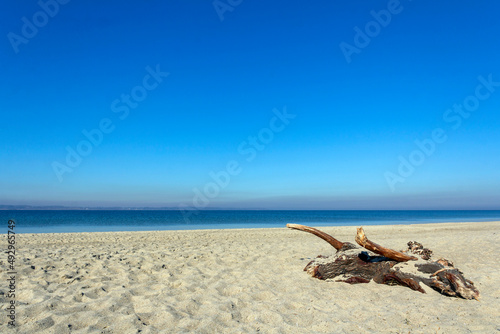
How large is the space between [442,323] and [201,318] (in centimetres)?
319

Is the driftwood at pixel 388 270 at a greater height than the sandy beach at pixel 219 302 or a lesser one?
greater

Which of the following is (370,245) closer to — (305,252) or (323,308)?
(323,308)

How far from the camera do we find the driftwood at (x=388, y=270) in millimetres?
5168

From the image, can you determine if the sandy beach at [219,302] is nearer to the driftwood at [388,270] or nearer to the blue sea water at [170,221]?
the driftwood at [388,270]

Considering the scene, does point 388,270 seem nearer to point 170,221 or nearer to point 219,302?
point 219,302

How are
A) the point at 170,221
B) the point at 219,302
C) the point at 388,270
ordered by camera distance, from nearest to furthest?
1. the point at 219,302
2. the point at 388,270
3. the point at 170,221

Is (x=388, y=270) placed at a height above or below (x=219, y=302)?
above

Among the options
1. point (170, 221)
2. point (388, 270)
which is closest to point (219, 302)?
point (388, 270)

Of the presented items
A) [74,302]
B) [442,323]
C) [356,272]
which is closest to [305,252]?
[356,272]

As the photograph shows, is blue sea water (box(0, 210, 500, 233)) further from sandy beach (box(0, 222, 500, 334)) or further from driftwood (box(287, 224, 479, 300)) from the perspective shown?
driftwood (box(287, 224, 479, 300))

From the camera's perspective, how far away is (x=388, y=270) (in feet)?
19.3

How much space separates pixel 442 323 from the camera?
13.1 feet

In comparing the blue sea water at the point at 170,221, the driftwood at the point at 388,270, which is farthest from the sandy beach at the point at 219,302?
the blue sea water at the point at 170,221

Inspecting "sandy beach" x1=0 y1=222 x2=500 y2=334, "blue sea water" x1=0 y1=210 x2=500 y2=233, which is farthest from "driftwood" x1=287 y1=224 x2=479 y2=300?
"blue sea water" x1=0 y1=210 x2=500 y2=233
